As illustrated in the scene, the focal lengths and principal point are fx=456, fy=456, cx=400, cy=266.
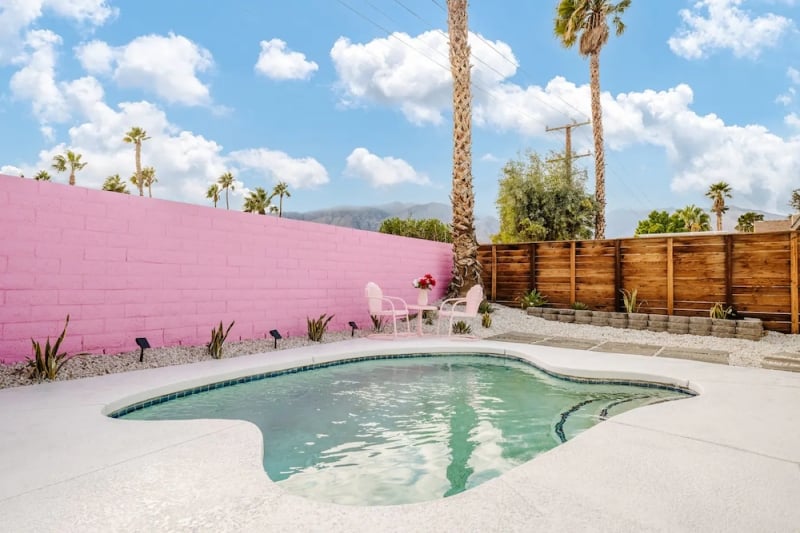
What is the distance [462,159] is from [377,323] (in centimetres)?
411

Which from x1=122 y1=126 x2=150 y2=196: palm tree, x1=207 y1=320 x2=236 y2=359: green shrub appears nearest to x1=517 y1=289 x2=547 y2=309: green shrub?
x1=207 y1=320 x2=236 y2=359: green shrub

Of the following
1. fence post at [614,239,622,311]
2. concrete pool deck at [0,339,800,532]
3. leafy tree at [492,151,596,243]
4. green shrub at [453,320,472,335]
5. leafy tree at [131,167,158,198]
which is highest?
leafy tree at [131,167,158,198]

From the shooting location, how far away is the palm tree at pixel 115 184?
35025mm

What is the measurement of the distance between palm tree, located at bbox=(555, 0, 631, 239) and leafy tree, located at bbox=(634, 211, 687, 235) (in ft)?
76.5

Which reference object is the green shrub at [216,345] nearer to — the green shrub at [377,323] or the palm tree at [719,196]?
the green shrub at [377,323]

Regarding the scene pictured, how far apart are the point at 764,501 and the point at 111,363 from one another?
5.29 meters

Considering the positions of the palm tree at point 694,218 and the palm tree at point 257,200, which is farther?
the palm tree at point 257,200

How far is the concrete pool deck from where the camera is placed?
175 cm

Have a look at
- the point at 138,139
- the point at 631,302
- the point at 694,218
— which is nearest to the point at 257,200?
the point at 138,139

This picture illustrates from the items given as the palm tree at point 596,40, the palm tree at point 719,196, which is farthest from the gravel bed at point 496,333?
the palm tree at point 719,196

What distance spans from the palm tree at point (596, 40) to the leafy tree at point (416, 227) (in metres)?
8.66

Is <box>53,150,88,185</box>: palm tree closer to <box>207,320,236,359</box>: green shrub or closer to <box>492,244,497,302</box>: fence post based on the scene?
<box>492,244,497,302</box>: fence post

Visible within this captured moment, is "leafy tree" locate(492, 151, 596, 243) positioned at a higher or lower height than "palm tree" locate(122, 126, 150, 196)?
lower

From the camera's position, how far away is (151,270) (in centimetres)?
534
